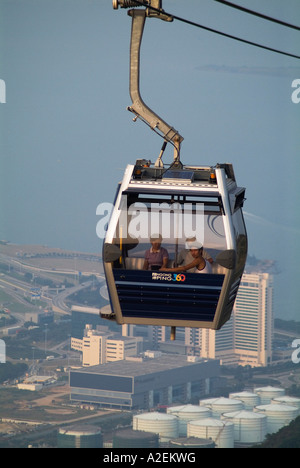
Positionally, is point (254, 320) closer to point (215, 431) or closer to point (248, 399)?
point (248, 399)

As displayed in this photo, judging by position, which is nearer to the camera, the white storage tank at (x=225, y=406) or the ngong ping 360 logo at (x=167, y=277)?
the ngong ping 360 logo at (x=167, y=277)

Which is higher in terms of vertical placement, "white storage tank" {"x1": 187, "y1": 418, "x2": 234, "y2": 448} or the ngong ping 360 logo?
the ngong ping 360 logo

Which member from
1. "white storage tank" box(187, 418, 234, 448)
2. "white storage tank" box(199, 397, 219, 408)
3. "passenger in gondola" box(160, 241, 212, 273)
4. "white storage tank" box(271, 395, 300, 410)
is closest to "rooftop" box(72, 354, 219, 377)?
"white storage tank" box(199, 397, 219, 408)

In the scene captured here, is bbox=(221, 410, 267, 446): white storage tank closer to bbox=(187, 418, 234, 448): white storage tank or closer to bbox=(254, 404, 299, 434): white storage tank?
bbox=(254, 404, 299, 434): white storage tank

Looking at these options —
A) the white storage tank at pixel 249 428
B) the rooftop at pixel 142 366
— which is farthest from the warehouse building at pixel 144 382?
the white storage tank at pixel 249 428

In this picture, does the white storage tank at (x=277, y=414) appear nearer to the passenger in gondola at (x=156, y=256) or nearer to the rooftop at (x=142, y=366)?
the rooftop at (x=142, y=366)

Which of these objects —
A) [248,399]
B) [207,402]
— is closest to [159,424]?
[207,402]
